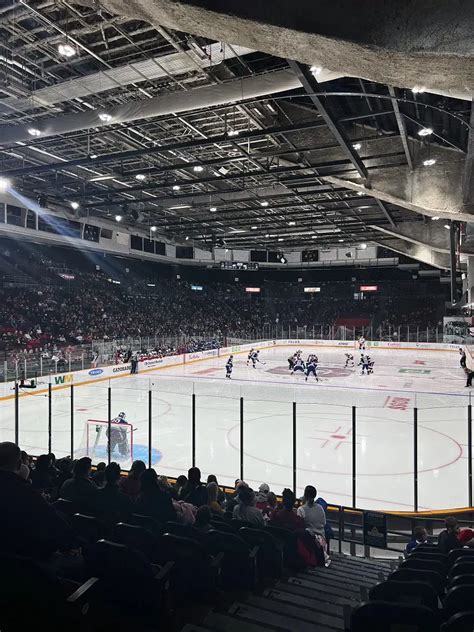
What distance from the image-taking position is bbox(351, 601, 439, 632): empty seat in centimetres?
171

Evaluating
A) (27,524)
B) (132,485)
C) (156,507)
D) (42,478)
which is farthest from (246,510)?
(27,524)

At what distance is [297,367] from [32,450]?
1268 centimetres

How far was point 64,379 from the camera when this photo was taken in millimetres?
16891

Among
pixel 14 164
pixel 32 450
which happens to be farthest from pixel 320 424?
pixel 14 164

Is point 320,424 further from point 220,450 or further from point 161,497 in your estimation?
point 161,497

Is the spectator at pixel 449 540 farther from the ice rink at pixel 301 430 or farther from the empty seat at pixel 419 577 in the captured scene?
the ice rink at pixel 301 430

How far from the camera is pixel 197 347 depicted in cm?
2827

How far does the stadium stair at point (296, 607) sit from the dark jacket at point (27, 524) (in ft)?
2.76

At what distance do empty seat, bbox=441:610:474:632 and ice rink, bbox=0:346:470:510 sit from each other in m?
5.82

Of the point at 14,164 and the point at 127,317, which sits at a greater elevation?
the point at 14,164

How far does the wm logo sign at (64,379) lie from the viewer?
16469mm

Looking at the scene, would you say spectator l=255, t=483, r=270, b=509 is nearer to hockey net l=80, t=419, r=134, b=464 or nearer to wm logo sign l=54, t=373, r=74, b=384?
hockey net l=80, t=419, r=134, b=464

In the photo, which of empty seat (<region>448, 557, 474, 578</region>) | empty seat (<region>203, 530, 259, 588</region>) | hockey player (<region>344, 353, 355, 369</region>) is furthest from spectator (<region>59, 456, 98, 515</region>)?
hockey player (<region>344, 353, 355, 369</region>)

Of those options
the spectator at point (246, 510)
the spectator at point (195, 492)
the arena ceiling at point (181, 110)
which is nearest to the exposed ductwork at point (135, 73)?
the arena ceiling at point (181, 110)
